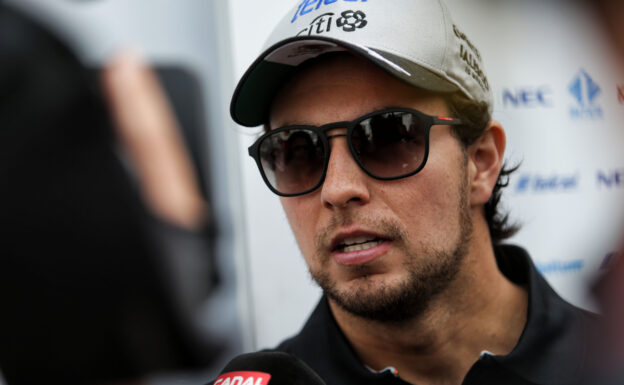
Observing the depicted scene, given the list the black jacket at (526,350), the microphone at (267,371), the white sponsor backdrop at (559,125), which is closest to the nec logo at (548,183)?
Answer: the white sponsor backdrop at (559,125)

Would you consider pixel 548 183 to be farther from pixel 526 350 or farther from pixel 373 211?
pixel 373 211

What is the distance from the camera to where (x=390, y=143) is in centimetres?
100

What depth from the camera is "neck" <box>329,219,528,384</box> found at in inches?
45.4

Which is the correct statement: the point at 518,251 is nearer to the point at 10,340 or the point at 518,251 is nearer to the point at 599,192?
the point at 599,192

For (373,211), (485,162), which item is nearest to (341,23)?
(373,211)

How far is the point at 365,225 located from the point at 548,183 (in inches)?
38.3

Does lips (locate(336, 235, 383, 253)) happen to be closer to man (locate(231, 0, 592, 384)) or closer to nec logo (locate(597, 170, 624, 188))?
man (locate(231, 0, 592, 384))

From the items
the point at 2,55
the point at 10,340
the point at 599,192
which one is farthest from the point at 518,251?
the point at 2,55

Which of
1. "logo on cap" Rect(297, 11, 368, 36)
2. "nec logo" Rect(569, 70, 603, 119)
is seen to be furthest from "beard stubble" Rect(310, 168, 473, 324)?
"nec logo" Rect(569, 70, 603, 119)

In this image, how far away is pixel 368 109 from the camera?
103 centimetres

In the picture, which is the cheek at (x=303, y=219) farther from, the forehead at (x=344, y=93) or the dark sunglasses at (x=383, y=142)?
the forehead at (x=344, y=93)

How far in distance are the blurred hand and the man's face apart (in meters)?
0.54

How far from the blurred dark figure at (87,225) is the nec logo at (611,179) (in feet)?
4.14

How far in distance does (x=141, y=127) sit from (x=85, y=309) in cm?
54
